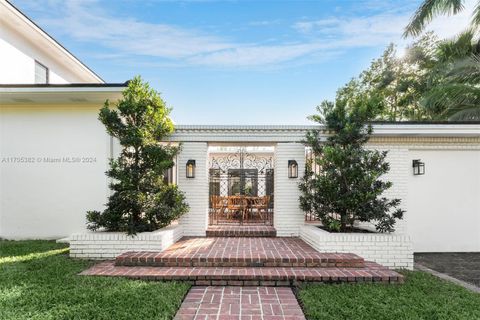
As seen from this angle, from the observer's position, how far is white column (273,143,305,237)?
24.8 ft

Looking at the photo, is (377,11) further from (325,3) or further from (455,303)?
(455,303)

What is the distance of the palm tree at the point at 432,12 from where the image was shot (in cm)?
950

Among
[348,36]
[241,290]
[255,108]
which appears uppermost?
[348,36]

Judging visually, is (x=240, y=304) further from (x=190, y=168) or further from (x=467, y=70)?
(x=467, y=70)

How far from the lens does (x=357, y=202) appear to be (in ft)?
20.1

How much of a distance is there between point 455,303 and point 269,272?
106 inches

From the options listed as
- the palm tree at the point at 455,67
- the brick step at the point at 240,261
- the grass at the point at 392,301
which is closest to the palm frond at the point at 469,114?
the palm tree at the point at 455,67

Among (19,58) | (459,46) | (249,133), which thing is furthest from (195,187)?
(459,46)

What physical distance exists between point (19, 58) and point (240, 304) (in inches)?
407

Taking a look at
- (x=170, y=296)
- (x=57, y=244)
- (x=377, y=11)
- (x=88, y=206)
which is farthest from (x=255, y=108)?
(x=170, y=296)

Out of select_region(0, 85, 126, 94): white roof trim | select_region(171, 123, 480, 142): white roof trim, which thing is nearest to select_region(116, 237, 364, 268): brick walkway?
select_region(171, 123, 480, 142): white roof trim

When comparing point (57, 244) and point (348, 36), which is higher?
point (348, 36)

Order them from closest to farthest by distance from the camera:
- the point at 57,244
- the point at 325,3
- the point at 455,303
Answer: the point at 455,303 → the point at 57,244 → the point at 325,3

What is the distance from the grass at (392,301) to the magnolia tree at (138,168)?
371 centimetres
